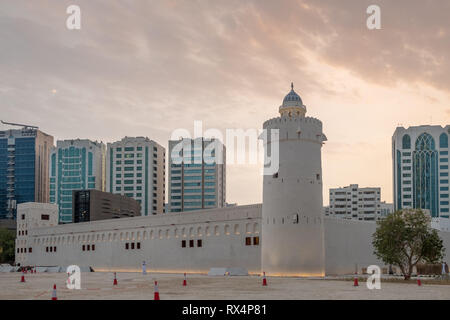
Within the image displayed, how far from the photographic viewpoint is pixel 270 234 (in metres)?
60.5

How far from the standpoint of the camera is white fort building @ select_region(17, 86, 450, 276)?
194 feet

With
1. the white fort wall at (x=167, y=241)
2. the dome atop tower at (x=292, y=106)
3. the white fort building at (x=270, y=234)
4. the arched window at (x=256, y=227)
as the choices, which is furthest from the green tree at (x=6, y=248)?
the dome atop tower at (x=292, y=106)

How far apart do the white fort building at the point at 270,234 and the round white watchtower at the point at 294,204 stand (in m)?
0.10

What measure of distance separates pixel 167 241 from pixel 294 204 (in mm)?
26365

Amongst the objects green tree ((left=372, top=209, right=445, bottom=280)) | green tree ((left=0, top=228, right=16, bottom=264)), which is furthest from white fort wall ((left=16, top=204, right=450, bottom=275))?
green tree ((left=0, top=228, right=16, bottom=264))

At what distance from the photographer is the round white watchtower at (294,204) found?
5881 centimetres

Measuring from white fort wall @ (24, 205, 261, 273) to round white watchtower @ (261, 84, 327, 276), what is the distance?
6.47 meters

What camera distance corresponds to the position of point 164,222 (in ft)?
266

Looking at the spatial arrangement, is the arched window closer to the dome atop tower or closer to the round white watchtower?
the round white watchtower

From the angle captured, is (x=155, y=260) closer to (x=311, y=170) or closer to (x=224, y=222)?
(x=224, y=222)

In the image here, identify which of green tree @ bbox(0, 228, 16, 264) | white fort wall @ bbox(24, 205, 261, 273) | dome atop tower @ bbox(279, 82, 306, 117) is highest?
dome atop tower @ bbox(279, 82, 306, 117)

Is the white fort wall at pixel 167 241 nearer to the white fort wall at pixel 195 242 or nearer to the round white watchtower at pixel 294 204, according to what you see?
the white fort wall at pixel 195 242

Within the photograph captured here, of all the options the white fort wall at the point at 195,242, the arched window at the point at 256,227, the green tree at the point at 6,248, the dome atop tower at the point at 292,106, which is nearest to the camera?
the dome atop tower at the point at 292,106

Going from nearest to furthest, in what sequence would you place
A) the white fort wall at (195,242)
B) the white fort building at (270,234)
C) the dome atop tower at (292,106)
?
the white fort building at (270,234), the dome atop tower at (292,106), the white fort wall at (195,242)
